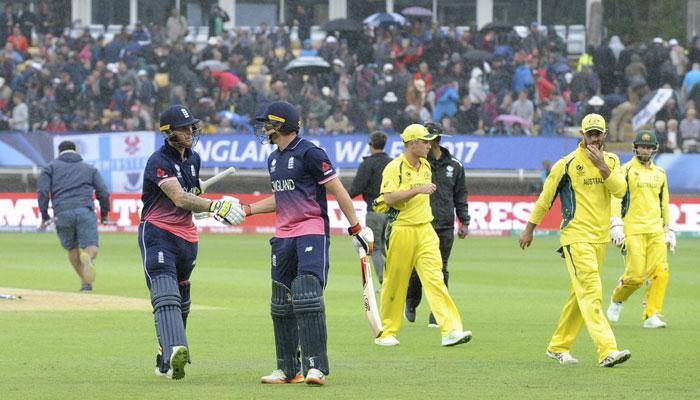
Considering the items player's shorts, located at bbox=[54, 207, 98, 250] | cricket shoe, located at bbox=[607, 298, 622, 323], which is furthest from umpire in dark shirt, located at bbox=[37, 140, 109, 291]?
cricket shoe, located at bbox=[607, 298, 622, 323]

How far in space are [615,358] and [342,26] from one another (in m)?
31.8

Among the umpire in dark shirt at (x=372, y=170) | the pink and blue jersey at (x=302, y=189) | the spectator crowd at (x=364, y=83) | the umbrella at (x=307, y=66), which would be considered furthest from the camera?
the umbrella at (x=307, y=66)

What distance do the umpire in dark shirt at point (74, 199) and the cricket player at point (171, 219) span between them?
8874 mm

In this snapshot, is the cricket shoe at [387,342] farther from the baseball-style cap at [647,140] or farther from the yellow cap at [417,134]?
the baseball-style cap at [647,140]

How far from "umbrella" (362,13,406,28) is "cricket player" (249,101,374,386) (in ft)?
105

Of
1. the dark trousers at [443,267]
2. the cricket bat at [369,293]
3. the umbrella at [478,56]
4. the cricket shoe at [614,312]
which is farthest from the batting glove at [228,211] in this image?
the umbrella at [478,56]

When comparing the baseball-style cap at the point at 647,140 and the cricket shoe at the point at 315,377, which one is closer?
the cricket shoe at the point at 315,377

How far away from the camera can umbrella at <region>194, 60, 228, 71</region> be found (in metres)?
39.7

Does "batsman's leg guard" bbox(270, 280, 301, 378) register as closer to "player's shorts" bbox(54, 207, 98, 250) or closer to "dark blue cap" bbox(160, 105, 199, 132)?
"dark blue cap" bbox(160, 105, 199, 132)

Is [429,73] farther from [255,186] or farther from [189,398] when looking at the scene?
[189,398]

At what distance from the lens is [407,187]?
45.3ft

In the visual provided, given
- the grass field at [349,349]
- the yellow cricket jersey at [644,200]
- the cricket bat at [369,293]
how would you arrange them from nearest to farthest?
the grass field at [349,349] → the cricket bat at [369,293] → the yellow cricket jersey at [644,200]

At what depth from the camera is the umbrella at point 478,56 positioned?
39688 millimetres

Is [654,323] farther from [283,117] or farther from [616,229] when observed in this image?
[283,117]
